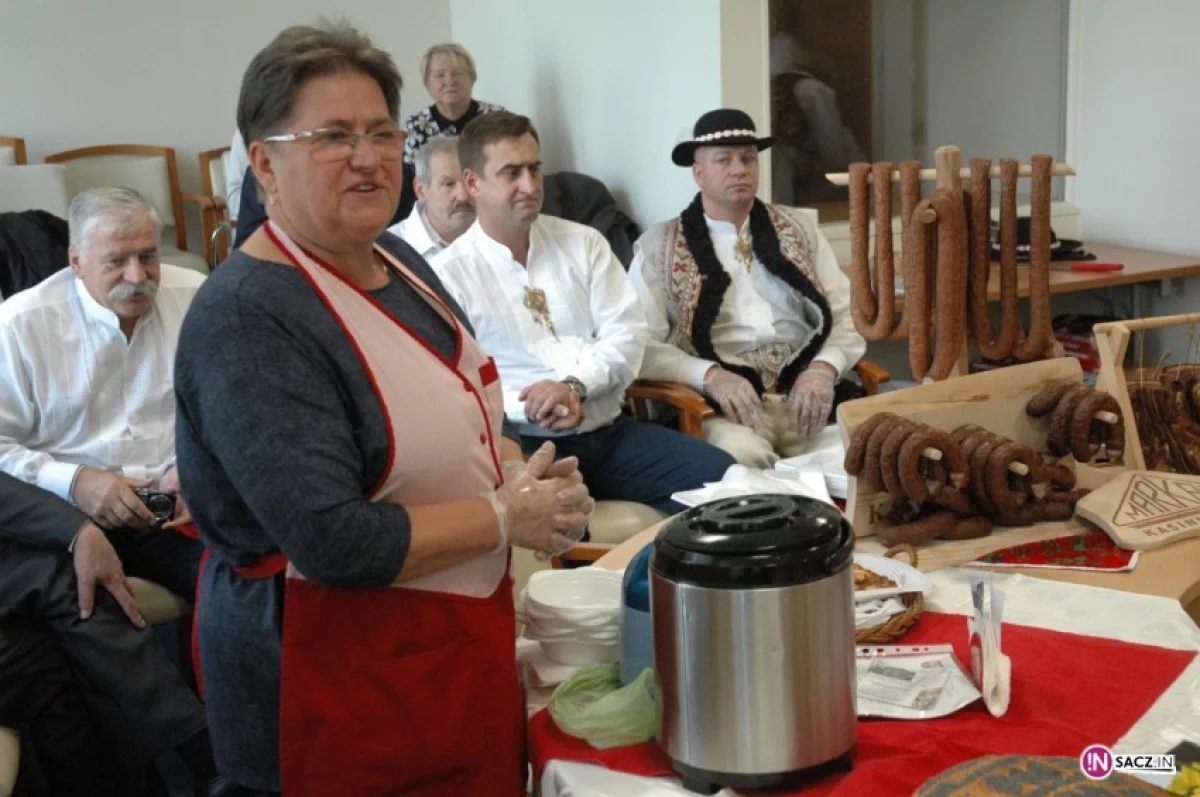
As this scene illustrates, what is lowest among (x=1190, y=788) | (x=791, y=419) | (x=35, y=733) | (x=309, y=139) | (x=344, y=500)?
(x=35, y=733)

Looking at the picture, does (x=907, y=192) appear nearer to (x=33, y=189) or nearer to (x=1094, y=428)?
(x=1094, y=428)

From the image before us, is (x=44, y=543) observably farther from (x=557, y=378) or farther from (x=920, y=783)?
(x=920, y=783)

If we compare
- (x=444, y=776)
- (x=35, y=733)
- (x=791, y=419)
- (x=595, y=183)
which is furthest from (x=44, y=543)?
(x=595, y=183)

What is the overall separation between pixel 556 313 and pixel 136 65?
3.80 meters

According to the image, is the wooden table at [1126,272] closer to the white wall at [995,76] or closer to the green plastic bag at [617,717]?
the white wall at [995,76]

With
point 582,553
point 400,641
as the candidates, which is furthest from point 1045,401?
point 400,641

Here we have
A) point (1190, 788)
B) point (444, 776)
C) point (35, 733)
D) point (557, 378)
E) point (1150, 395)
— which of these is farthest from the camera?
point (557, 378)

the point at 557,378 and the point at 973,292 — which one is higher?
the point at 973,292

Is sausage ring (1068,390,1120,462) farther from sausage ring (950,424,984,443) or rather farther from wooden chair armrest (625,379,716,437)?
wooden chair armrest (625,379,716,437)

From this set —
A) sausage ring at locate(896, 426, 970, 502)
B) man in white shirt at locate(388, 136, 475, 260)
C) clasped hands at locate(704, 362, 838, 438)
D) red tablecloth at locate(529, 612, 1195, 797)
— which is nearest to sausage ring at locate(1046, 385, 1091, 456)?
sausage ring at locate(896, 426, 970, 502)

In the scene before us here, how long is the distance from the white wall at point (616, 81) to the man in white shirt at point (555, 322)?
1.13 m

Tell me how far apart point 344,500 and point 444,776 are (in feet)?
1.11

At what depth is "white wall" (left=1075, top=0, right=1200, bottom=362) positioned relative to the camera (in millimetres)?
4227

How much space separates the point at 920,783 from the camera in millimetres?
1129
